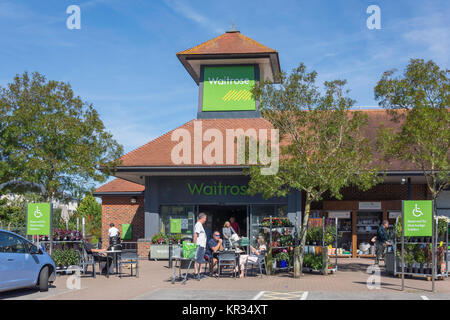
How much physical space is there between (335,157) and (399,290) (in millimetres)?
4211

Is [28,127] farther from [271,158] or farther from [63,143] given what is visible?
[271,158]

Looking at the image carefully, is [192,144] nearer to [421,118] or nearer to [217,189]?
[217,189]

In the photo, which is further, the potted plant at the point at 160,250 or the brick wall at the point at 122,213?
the brick wall at the point at 122,213

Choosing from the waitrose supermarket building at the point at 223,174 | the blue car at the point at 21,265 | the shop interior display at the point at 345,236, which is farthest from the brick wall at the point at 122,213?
the blue car at the point at 21,265

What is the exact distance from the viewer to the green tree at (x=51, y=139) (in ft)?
64.5

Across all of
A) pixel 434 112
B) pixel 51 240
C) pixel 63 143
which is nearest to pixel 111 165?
pixel 63 143

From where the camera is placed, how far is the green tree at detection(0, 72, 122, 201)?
1967cm

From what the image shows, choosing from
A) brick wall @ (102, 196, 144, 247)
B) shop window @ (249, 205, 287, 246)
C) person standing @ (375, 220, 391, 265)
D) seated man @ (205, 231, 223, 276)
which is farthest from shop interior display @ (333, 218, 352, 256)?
brick wall @ (102, 196, 144, 247)

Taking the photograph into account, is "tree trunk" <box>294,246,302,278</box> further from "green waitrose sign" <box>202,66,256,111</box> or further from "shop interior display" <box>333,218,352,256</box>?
"green waitrose sign" <box>202,66,256,111</box>

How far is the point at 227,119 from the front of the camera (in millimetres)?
26359

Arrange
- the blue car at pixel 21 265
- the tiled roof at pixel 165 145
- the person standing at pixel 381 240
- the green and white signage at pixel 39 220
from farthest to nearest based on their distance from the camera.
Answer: the tiled roof at pixel 165 145, the person standing at pixel 381 240, the green and white signage at pixel 39 220, the blue car at pixel 21 265

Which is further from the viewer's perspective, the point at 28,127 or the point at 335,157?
the point at 28,127

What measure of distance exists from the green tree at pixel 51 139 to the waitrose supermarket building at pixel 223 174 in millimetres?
2178

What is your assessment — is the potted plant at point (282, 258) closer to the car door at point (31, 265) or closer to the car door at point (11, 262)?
the car door at point (31, 265)
